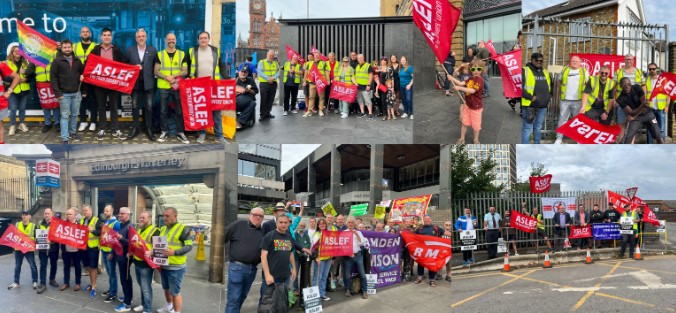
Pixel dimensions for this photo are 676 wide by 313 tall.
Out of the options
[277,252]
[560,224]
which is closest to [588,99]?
[560,224]

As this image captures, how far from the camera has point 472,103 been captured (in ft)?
22.3

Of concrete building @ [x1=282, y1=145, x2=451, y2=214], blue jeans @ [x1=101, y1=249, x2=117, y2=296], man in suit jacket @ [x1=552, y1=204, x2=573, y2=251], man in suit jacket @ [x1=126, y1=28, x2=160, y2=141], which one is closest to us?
blue jeans @ [x1=101, y1=249, x2=117, y2=296]

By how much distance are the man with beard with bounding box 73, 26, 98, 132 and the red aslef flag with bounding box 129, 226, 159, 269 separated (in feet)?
7.09

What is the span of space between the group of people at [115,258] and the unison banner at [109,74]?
72.9 inches

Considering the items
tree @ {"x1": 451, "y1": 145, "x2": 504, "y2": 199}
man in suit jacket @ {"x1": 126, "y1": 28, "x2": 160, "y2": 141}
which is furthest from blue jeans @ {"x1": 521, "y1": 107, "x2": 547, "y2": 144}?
man in suit jacket @ {"x1": 126, "y1": 28, "x2": 160, "y2": 141}

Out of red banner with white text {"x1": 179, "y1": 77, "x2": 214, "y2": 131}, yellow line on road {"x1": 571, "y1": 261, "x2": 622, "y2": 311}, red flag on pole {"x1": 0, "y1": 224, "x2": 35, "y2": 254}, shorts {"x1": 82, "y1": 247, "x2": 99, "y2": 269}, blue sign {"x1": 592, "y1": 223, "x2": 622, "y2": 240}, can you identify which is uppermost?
red banner with white text {"x1": 179, "y1": 77, "x2": 214, "y2": 131}

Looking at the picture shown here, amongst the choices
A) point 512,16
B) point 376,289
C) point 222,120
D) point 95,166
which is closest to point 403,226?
point 376,289

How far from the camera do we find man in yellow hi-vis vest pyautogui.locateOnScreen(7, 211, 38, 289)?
5.80 m

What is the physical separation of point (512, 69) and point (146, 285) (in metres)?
5.97

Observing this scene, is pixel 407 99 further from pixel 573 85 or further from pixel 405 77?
pixel 573 85

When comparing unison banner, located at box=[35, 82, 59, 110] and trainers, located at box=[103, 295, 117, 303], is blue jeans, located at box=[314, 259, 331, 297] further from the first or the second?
unison banner, located at box=[35, 82, 59, 110]

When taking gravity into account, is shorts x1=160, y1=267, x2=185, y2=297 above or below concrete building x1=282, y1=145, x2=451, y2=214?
below

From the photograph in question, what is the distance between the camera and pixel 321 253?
635cm

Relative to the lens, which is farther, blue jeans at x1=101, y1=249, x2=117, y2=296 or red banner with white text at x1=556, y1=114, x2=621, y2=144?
red banner with white text at x1=556, y1=114, x2=621, y2=144
